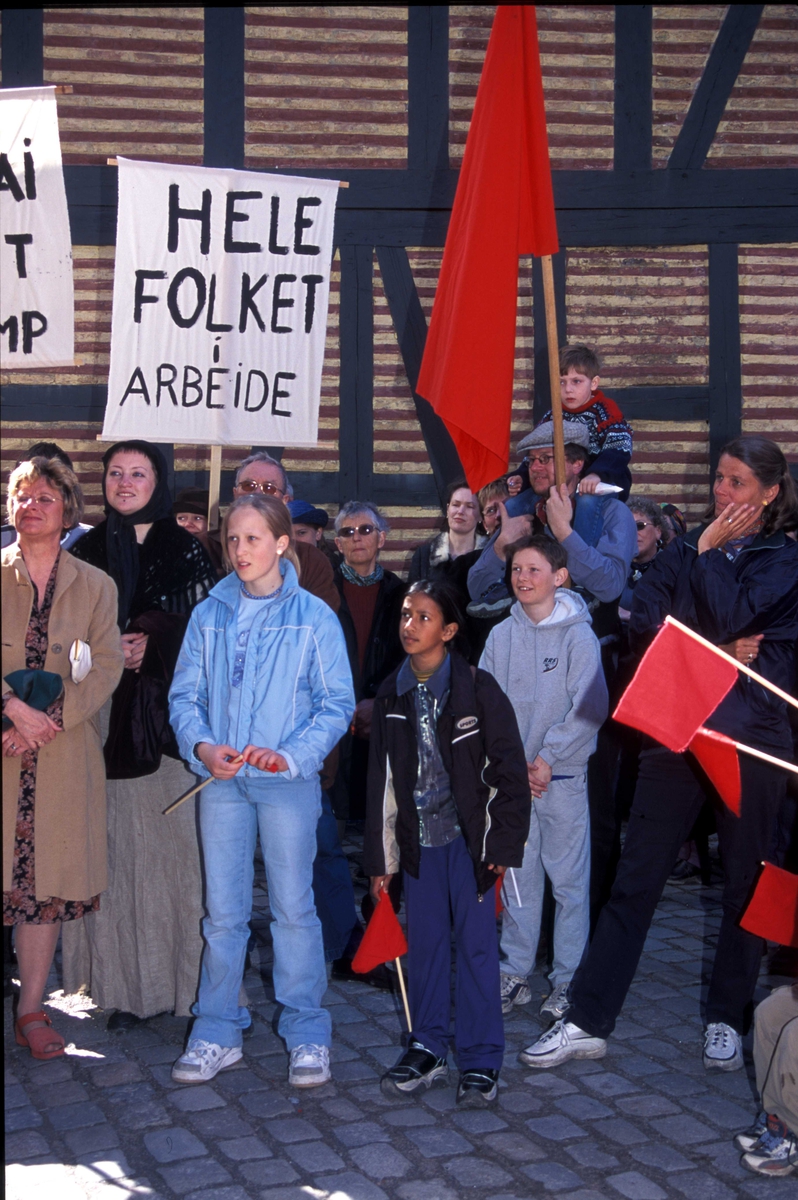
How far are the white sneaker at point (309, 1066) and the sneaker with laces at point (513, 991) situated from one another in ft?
2.77

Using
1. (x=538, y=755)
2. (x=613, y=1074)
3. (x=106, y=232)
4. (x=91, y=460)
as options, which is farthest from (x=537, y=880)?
(x=106, y=232)

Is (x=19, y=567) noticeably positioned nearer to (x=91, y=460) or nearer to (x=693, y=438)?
(x=91, y=460)

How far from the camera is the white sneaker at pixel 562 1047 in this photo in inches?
161

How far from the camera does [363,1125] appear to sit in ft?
12.0

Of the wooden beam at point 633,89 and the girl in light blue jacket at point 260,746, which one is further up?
the wooden beam at point 633,89

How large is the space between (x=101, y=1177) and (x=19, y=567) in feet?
6.40

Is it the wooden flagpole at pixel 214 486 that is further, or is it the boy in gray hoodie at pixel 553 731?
the wooden flagpole at pixel 214 486

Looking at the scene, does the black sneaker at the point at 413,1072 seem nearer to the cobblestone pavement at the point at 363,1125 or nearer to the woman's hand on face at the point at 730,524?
the cobblestone pavement at the point at 363,1125

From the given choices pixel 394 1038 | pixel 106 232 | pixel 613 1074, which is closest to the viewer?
pixel 613 1074

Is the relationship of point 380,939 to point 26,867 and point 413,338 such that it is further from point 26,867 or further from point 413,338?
point 413,338

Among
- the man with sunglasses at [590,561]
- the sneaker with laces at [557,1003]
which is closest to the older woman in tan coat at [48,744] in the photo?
the sneaker with laces at [557,1003]

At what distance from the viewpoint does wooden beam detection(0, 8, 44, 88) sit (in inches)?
320

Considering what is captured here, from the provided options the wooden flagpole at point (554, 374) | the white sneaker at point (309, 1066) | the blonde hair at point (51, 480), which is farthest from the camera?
the wooden flagpole at point (554, 374)

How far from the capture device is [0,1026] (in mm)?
2447
